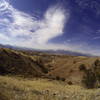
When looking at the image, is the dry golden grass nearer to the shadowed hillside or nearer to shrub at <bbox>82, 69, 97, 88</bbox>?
shrub at <bbox>82, 69, 97, 88</bbox>

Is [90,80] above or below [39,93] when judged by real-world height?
below

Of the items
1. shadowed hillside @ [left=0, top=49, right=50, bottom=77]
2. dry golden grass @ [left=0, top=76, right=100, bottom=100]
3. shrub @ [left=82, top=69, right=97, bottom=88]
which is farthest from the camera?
shadowed hillside @ [left=0, top=49, right=50, bottom=77]

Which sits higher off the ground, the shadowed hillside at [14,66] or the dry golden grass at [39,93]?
the shadowed hillside at [14,66]

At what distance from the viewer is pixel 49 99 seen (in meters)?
8.98

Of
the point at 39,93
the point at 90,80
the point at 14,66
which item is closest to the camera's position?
the point at 39,93

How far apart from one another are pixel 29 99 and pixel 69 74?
33.4 m

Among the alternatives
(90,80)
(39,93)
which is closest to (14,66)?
(90,80)

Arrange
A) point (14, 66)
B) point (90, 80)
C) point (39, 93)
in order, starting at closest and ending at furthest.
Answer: point (39, 93) < point (90, 80) < point (14, 66)

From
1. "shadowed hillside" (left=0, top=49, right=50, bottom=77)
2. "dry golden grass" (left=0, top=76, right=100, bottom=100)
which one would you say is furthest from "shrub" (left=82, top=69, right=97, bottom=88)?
"shadowed hillside" (left=0, top=49, right=50, bottom=77)

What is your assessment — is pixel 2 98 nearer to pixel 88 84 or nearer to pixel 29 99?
pixel 29 99

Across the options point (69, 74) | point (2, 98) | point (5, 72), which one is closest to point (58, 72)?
point (69, 74)

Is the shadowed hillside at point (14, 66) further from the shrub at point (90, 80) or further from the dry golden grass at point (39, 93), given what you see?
the dry golden grass at point (39, 93)

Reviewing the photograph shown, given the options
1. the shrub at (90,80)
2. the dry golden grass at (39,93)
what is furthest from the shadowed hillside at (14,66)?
the dry golden grass at (39,93)

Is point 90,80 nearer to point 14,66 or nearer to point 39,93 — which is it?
point 39,93
